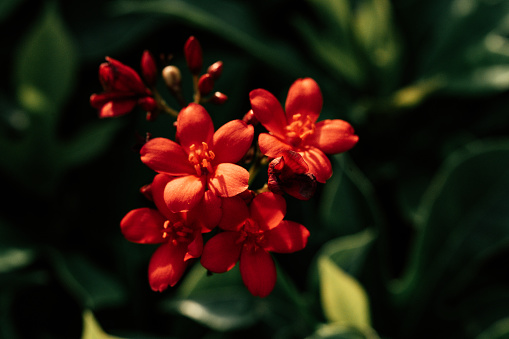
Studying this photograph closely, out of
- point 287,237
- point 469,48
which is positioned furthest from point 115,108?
point 469,48

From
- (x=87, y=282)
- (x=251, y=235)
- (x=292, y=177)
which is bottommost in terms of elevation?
(x=87, y=282)

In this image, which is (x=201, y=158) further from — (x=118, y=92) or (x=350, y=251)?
(x=350, y=251)

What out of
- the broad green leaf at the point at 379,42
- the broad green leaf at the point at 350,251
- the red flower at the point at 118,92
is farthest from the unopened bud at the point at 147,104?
the broad green leaf at the point at 379,42

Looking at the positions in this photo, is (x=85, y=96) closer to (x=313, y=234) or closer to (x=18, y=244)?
(x=18, y=244)

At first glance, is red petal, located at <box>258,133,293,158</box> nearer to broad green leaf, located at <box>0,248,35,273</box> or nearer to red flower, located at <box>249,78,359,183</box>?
red flower, located at <box>249,78,359,183</box>

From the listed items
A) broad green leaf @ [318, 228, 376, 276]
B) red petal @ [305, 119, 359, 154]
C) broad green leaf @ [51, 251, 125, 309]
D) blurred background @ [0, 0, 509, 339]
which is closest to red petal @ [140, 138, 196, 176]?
red petal @ [305, 119, 359, 154]

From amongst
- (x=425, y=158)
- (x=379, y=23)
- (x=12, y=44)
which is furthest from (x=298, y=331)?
(x=12, y=44)

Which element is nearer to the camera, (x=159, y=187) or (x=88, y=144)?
(x=159, y=187)
